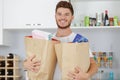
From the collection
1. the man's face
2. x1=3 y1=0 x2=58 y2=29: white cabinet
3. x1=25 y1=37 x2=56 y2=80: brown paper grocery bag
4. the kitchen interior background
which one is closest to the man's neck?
the man's face

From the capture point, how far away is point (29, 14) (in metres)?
2.78

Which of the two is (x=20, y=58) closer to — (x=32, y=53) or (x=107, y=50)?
(x=107, y=50)

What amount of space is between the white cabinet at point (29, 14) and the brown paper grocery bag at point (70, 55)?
1.45 meters

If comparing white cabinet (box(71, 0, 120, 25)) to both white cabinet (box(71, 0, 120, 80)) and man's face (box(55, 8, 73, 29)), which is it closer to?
white cabinet (box(71, 0, 120, 80))

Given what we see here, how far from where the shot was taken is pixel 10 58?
293 centimetres

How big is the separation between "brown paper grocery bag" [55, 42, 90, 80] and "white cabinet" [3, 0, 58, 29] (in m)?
1.45

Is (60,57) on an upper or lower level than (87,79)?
upper

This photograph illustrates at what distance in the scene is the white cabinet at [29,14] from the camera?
2.76m

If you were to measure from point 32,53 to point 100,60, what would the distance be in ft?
5.34

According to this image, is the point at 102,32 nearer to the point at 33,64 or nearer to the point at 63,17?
the point at 63,17

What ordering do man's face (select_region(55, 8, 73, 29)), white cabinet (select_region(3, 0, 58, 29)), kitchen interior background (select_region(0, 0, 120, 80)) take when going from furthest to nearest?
kitchen interior background (select_region(0, 0, 120, 80)) < white cabinet (select_region(3, 0, 58, 29)) < man's face (select_region(55, 8, 73, 29))

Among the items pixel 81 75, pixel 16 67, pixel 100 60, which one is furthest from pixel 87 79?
pixel 16 67

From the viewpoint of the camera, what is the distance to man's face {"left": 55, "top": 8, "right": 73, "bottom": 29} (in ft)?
5.13

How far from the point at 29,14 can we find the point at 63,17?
50.6 inches
